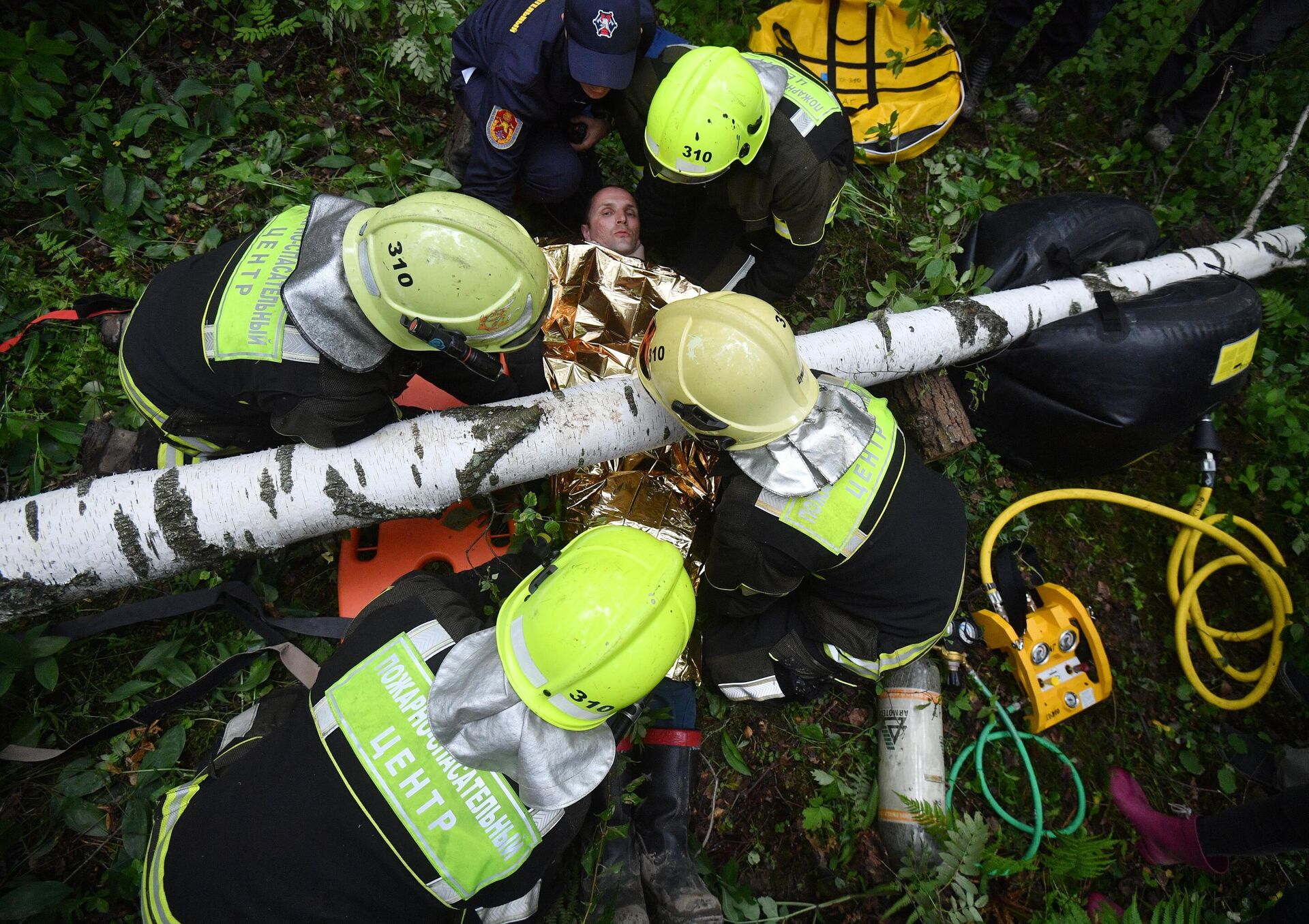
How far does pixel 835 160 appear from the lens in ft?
10.5

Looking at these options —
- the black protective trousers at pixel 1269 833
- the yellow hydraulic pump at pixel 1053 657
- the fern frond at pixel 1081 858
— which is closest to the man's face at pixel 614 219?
the yellow hydraulic pump at pixel 1053 657

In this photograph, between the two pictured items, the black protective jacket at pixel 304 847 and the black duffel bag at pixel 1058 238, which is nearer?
the black protective jacket at pixel 304 847

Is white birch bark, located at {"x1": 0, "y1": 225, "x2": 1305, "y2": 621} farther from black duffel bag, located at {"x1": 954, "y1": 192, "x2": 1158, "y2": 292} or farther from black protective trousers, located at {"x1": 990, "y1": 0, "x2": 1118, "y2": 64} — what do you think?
black protective trousers, located at {"x1": 990, "y1": 0, "x2": 1118, "y2": 64}

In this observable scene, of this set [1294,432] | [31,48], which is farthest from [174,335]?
[1294,432]

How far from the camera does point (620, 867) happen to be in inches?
97.3

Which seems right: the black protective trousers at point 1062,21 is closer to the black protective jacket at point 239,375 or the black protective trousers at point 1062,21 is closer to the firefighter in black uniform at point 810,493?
the firefighter in black uniform at point 810,493

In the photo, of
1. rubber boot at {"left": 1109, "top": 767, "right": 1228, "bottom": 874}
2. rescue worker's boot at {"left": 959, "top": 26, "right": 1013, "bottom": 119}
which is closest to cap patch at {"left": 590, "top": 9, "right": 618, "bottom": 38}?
rescue worker's boot at {"left": 959, "top": 26, "right": 1013, "bottom": 119}

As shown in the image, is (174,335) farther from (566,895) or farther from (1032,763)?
(1032,763)

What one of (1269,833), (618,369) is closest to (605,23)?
(618,369)

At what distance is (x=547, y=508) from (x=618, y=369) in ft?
2.56

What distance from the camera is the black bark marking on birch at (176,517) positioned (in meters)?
2.31

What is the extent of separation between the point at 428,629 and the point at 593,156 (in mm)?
3081

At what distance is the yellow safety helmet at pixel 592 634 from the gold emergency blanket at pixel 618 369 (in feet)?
3.67

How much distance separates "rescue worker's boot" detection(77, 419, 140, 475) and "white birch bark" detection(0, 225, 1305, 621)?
72 centimetres
